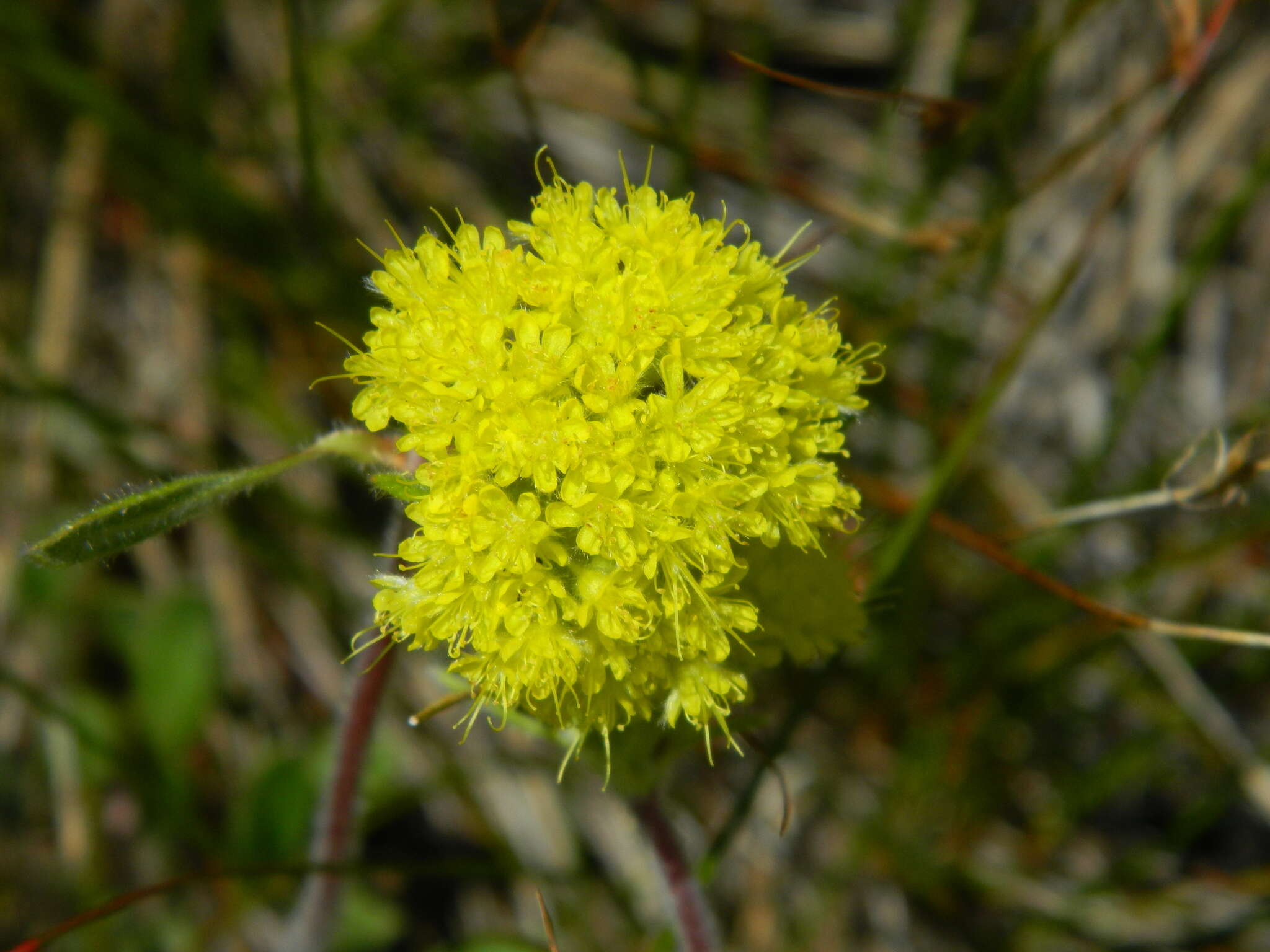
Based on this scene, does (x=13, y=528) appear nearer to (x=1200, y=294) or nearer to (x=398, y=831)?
(x=398, y=831)

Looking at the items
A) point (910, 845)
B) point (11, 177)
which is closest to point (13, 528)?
point (11, 177)

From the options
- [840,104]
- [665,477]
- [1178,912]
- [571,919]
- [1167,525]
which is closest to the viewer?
[665,477]

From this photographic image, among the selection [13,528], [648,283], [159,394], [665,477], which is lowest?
[665,477]

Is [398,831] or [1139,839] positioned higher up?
[398,831]

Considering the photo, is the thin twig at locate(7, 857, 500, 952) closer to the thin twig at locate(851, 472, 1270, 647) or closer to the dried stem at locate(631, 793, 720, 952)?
the dried stem at locate(631, 793, 720, 952)

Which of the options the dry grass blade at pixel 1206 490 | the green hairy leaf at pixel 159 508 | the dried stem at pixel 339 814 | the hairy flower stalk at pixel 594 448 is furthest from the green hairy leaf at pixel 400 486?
the dry grass blade at pixel 1206 490

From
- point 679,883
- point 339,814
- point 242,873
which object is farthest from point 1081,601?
point 242,873

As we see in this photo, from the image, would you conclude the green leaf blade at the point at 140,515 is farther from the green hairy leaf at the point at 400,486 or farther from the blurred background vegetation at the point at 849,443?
the blurred background vegetation at the point at 849,443
